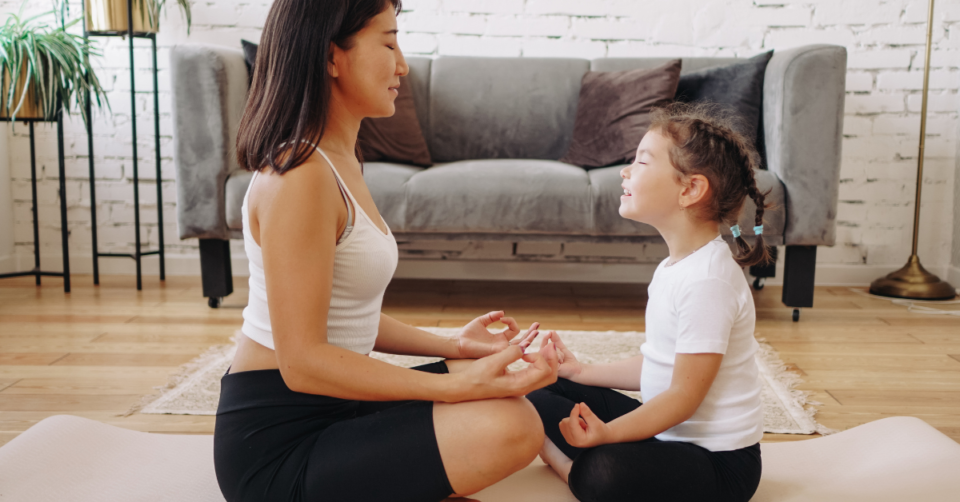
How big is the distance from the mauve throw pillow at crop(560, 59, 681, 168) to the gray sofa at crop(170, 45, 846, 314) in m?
0.12

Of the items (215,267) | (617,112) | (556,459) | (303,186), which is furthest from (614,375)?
(215,267)

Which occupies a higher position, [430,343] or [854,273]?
[430,343]

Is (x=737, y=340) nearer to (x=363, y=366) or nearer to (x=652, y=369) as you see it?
(x=652, y=369)

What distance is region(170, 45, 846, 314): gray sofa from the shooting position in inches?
82.5

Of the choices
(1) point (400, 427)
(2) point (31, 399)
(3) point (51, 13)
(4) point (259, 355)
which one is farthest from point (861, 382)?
(3) point (51, 13)

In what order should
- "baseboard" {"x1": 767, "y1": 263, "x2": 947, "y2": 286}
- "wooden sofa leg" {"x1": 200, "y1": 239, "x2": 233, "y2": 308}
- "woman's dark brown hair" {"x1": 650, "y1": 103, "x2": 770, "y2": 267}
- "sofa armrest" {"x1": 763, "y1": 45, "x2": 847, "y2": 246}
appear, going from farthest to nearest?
"baseboard" {"x1": 767, "y1": 263, "x2": 947, "y2": 286} → "wooden sofa leg" {"x1": 200, "y1": 239, "x2": 233, "y2": 308} → "sofa armrest" {"x1": 763, "y1": 45, "x2": 847, "y2": 246} → "woman's dark brown hair" {"x1": 650, "y1": 103, "x2": 770, "y2": 267}

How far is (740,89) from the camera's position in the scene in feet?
7.59

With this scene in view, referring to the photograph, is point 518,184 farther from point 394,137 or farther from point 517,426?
point 517,426

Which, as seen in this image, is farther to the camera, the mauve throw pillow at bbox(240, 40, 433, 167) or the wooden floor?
the mauve throw pillow at bbox(240, 40, 433, 167)

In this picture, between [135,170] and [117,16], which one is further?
[135,170]

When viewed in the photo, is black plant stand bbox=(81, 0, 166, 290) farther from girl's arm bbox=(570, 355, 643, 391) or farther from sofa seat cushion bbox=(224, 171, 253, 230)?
girl's arm bbox=(570, 355, 643, 391)

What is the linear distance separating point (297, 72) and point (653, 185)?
0.49 m

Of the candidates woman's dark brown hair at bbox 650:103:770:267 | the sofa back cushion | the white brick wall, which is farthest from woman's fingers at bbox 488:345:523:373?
the white brick wall

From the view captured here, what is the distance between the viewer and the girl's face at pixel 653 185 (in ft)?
3.26
